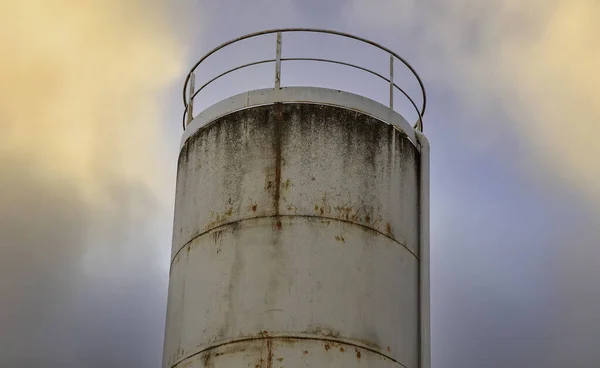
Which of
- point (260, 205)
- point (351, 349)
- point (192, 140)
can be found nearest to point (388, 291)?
point (351, 349)

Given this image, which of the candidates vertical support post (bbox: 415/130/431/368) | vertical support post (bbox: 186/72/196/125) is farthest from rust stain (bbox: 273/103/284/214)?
vertical support post (bbox: 415/130/431/368)

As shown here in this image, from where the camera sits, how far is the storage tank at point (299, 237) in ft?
52.0

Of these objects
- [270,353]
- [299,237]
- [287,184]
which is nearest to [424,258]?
[299,237]

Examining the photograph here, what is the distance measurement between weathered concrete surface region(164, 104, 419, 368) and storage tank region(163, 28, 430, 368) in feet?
0.07

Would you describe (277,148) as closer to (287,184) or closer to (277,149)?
(277,149)

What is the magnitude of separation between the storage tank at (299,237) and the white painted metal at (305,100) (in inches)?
0.9

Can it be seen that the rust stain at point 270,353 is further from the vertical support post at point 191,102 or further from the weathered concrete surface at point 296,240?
the vertical support post at point 191,102

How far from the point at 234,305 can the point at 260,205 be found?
1.58 m

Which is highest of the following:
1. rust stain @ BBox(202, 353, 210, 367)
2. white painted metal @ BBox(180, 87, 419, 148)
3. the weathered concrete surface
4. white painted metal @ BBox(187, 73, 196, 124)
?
white painted metal @ BBox(187, 73, 196, 124)

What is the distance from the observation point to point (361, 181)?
16.9 metres

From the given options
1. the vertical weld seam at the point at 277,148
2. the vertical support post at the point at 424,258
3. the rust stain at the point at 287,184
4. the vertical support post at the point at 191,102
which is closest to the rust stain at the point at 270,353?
the vertical weld seam at the point at 277,148

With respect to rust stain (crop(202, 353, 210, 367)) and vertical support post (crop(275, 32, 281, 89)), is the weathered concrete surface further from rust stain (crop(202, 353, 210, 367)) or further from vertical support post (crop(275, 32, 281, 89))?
vertical support post (crop(275, 32, 281, 89))

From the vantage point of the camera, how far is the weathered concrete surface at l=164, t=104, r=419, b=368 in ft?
52.2

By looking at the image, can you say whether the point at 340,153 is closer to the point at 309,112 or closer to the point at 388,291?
the point at 309,112
